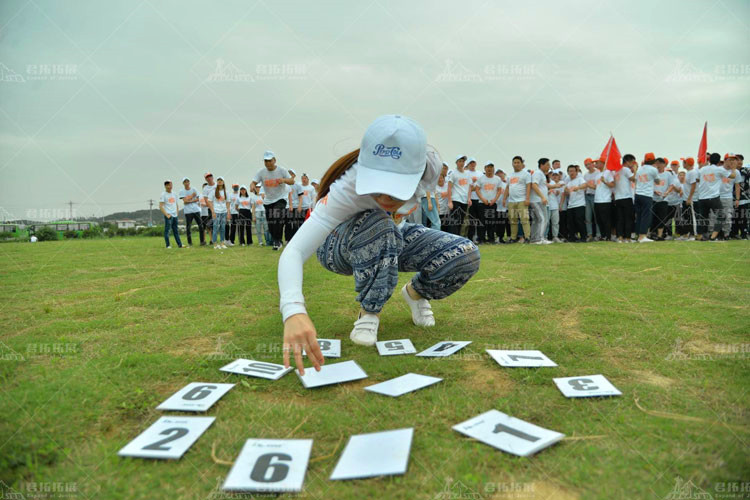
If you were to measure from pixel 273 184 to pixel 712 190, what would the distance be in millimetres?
10369

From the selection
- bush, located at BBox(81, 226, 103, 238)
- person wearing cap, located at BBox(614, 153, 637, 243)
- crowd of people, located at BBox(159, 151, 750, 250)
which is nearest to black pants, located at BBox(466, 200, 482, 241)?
crowd of people, located at BBox(159, 151, 750, 250)

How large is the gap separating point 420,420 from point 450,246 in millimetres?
1389

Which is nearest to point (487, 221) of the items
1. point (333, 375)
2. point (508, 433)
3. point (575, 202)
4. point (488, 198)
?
point (488, 198)

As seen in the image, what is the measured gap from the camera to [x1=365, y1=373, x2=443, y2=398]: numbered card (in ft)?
6.69

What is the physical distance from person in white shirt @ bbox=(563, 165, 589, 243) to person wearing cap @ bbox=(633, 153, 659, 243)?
4.19ft

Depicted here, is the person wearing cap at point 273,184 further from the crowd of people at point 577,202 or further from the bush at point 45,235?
the bush at point 45,235

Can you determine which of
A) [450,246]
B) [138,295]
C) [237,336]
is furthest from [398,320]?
[138,295]

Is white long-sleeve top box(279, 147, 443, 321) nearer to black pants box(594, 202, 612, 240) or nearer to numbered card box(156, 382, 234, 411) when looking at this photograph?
numbered card box(156, 382, 234, 411)

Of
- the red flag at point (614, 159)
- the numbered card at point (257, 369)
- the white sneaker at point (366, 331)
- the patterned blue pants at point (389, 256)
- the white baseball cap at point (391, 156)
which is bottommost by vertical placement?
the numbered card at point (257, 369)

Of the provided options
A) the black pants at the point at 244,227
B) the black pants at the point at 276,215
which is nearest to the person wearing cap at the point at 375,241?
the black pants at the point at 276,215

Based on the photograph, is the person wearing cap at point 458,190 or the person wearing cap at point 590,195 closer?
the person wearing cap at point 458,190

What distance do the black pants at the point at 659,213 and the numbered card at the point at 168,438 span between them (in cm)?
1244

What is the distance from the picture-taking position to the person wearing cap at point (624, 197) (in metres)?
10.8

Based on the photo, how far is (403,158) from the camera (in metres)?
2.12
